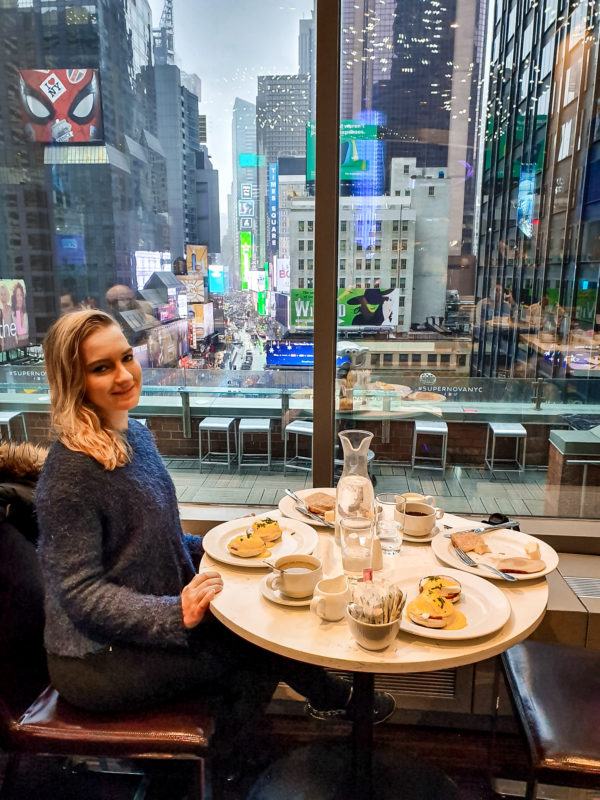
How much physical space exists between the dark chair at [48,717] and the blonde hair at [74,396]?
1.09 ft

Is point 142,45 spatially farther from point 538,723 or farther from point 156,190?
point 538,723

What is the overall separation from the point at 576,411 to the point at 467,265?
37.8 inches

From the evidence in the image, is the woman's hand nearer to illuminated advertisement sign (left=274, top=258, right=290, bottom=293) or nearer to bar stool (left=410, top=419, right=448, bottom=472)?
illuminated advertisement sign (left=274, top=258, right=290, bottom=293)

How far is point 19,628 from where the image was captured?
1350 mm

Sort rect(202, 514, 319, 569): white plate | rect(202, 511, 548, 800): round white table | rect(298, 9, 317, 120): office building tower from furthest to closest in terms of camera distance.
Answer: rect(298, 9, 317, 120): office building tower < rect(202, 514, 319, 569): white plate < rect(202, 511, 548, 800): round white table

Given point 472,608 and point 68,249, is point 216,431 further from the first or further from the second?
point 472,608

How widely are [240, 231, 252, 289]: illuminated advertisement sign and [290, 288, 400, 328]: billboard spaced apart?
34cm

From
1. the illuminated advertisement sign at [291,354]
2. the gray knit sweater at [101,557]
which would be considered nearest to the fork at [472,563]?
the gray knit sweater at [101,557]

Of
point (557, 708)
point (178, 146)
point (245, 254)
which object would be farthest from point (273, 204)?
point (557, 708)

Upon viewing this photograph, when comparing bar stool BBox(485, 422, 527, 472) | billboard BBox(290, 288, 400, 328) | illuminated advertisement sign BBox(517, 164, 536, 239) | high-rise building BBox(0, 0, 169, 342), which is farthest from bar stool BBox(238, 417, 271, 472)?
illuminated advertisement sign BBox(517, 164, 536, 239)

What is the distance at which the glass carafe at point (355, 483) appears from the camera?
4.43 ft

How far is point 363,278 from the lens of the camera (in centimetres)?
252

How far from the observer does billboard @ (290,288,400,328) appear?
2273mm

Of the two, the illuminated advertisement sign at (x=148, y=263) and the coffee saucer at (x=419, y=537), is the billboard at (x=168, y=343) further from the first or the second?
the coffee saucer at (x=419, y=537)
